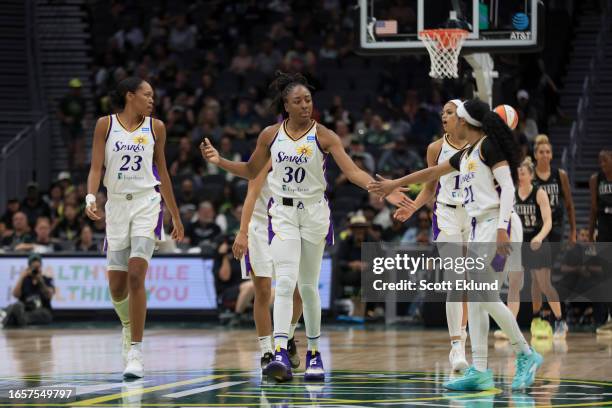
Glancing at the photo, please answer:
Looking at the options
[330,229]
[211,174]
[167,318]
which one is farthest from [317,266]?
[211,174]

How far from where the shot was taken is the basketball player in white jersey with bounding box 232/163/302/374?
10.2m

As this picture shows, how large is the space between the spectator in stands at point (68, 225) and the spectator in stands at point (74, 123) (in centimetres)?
354

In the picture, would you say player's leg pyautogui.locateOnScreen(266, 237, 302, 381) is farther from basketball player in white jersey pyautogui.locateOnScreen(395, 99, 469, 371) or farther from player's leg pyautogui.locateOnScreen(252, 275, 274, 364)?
basketball player in white jersey pyautogui.locateOnScreen(395, 99, 469, 371)

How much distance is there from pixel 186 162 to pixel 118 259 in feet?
42.5

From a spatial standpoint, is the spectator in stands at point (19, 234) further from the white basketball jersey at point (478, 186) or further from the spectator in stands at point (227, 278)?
the white basketball jersey at point (478, 186)

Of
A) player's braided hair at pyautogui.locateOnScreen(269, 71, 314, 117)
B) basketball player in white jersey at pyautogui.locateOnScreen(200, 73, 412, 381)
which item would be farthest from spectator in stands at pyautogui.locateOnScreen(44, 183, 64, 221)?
basketball player in white jersey at pyautogui.locateOnScreen(200, 73, 412, 381)

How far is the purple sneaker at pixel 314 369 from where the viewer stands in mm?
9688

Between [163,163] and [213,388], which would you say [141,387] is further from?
[163,163]

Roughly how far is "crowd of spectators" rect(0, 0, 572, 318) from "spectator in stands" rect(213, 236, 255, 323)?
0.76ft

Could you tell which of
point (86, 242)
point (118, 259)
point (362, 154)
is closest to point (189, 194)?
point (86, 242)

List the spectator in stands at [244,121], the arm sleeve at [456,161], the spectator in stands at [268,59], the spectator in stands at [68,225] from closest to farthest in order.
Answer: the arm sleeve at [456,161], the spectator in stands at [68,225], the spectator in stands at [244,121], the spectator in stands at [268,59]

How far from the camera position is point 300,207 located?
984cm

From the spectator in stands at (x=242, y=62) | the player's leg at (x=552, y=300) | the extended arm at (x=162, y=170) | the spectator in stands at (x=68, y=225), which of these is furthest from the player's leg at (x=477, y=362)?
the spectator in stands at (x=242, y=62)

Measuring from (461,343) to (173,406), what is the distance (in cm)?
358
